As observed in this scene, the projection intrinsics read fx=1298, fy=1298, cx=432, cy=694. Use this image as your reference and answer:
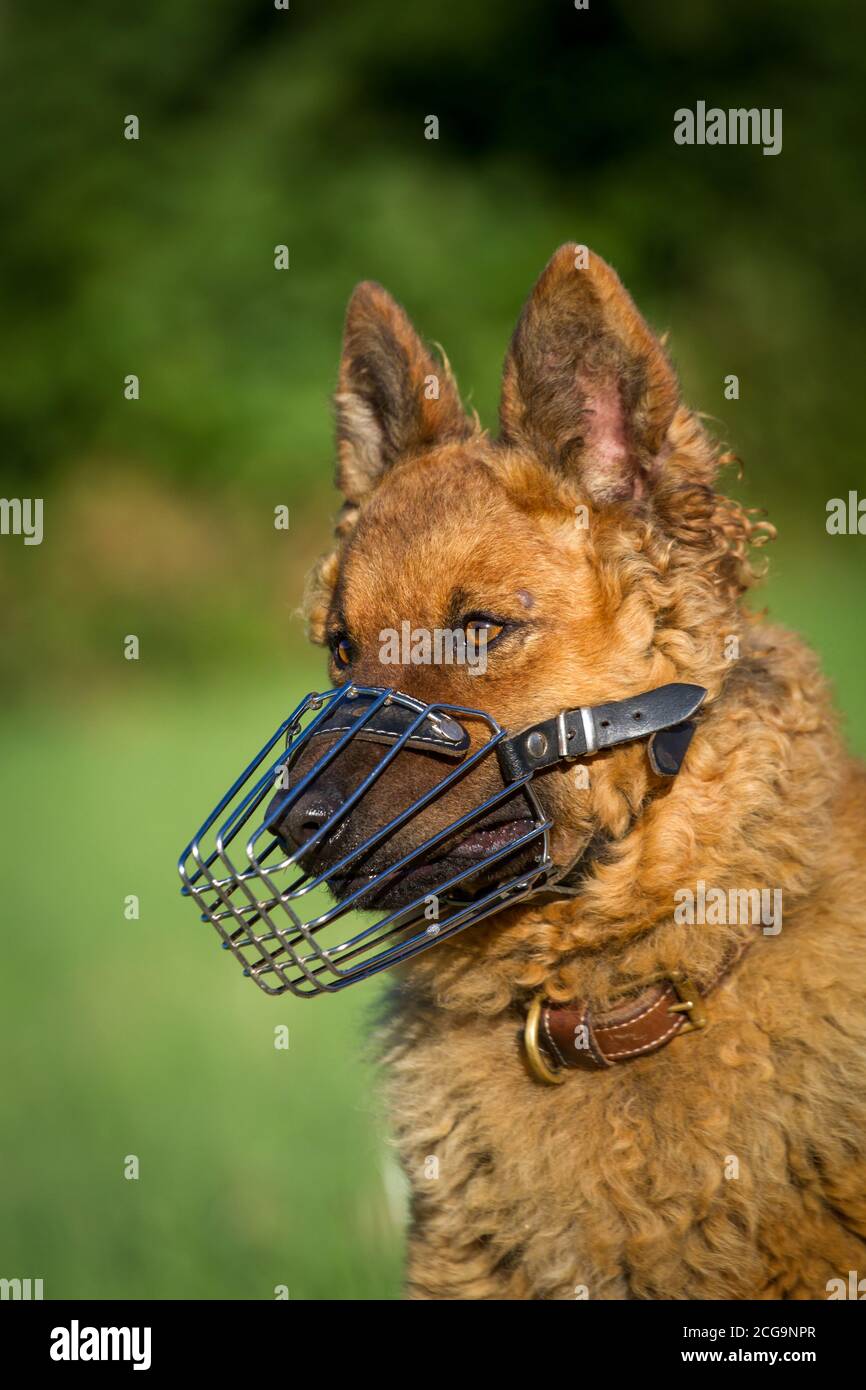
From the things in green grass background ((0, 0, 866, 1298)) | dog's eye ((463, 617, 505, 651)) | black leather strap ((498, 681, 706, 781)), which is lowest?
black leather strap ((498, 681, 706, 781))

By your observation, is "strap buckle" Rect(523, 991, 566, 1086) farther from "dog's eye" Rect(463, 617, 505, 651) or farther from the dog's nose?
"dog's eye" Rect(463, 617, 505, 651)

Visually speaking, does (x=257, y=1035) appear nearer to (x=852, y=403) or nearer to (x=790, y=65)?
(x=852, y=403)

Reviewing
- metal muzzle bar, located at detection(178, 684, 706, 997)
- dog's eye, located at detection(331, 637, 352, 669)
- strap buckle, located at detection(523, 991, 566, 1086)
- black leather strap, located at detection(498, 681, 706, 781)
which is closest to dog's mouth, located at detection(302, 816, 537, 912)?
metal muzzle bar, located at detection(178, 684, 706, 997)

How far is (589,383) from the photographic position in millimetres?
3049

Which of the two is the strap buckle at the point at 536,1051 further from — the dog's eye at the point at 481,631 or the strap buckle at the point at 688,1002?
the dog's eye at the point at 481,631

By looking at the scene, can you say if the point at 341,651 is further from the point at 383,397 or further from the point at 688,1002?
the point at 688,1002

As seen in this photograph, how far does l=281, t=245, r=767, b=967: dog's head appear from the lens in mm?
2881

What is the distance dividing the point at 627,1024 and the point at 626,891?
0.97 feet

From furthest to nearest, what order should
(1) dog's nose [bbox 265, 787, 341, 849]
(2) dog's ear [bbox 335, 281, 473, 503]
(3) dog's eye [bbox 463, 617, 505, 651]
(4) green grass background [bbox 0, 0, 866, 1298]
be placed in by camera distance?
(4) green grass background [bbox 0, 0, 866, 1298] → (2) dog's ear [bbox 335, 281, 473, 503] → (3) dog's eye [bbox 463, 617, 505, 651] → (1) dog's nose [bbox 265, 787, 341, 849]

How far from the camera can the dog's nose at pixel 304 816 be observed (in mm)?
2701

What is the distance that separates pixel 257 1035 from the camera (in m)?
6.33

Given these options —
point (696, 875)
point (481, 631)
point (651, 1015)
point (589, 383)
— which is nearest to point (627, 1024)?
point (651, 1015)

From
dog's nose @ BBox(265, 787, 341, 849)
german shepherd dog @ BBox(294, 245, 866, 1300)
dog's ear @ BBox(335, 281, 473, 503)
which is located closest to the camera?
dog's nose @ BBox(265, 787, 341, 849)
